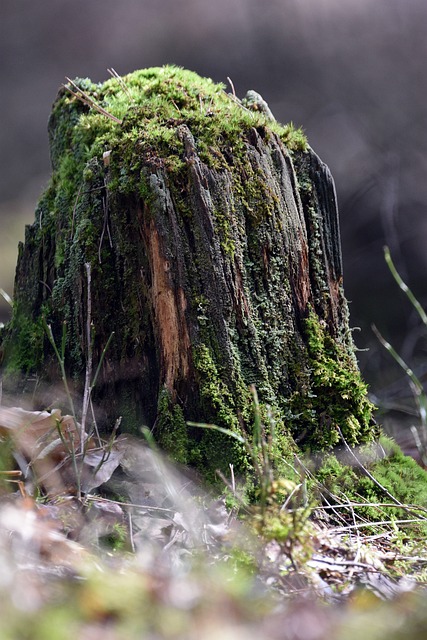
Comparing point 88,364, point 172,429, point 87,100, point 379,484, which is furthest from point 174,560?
point 87,100

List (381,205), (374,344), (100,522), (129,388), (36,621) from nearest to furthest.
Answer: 1. (36,621)
2. (100,522)
3. (129,388)
4. (374,344)
5. (381,205)

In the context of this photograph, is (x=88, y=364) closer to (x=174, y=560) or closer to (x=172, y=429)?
(x=172, y=429)

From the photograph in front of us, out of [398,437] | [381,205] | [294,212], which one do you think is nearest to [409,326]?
[381,205]

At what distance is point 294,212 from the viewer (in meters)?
2.68

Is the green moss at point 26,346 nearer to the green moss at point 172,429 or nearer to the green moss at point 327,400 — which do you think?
the green moss at point 172,429

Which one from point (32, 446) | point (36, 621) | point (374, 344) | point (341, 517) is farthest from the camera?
point (374, 344)

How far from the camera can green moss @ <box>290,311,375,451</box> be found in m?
2.47

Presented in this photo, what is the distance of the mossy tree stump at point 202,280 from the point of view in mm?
2396

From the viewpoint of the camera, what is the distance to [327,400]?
252 cm

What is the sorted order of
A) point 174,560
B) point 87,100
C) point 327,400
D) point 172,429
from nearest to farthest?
point 174,560
point 172,429
point 327,400
point 87,100

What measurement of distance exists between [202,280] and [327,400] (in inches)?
29.9

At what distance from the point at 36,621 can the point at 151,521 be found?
37.2 inches

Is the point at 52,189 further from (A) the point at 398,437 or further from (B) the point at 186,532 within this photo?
(A) the point at 398,437

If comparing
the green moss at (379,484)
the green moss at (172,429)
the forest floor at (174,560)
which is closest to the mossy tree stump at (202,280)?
the green moss at (172,429)
